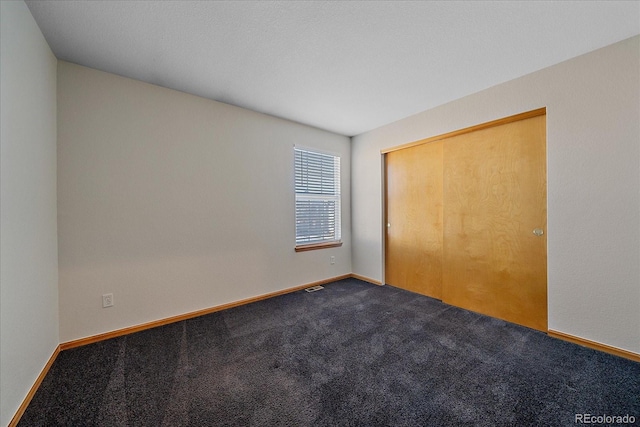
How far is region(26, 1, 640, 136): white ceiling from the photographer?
1562mm

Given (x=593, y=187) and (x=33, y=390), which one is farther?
(x=593, y=187)

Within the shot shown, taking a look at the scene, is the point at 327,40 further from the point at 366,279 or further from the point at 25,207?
the point at 366,279

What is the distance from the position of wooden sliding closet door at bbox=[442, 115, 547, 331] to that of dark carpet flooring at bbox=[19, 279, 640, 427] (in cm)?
32

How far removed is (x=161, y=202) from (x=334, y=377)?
221 centimetres

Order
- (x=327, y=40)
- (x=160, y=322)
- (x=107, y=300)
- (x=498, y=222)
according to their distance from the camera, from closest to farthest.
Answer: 1. (x=327, y=40)
2. (x=107, y=300)
3. (x=160, y=322)
4. (x=498, y=222)

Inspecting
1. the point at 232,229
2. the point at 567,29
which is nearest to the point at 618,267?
the point at 567,29

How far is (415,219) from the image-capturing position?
3.37m

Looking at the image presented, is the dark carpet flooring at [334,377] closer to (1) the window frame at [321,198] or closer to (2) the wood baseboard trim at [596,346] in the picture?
(2) the wood baseboard trim at [596,346]

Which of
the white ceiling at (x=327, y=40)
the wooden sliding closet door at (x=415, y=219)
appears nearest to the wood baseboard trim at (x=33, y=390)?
the white ceiling at (x=327, y=40)

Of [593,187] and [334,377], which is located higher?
[593,187]

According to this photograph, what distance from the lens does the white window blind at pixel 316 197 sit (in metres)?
3.56

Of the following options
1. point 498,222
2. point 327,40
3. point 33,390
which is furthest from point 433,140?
point 33,390

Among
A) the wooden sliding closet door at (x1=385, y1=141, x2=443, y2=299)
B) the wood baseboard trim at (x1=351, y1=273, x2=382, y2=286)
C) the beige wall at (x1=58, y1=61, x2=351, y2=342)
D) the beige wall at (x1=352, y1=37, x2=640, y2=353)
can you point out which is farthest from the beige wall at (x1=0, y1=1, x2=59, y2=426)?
the beige wall at (x1=352, y1=37, x2=640, y2=353)

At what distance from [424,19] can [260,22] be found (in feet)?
3.56
